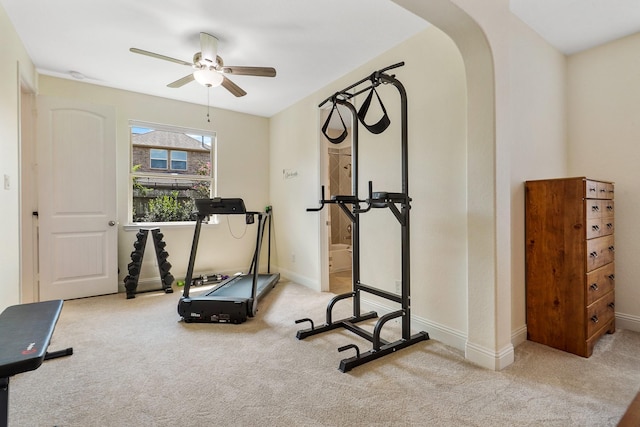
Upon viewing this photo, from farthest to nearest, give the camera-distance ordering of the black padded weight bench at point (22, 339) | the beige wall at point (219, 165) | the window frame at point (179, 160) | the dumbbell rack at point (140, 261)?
1. the window frame at point (179, 160)
2. the beige wall at point (219, 165)
3. the dumbbell rack at point (140, 261)
4. the black padded weight bench at point (22, 339)

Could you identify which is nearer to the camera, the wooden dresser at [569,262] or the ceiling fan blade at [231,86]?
the wooden dresser at [569,262]

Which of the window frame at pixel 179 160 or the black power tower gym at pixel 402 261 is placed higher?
the window frame at pixel 179 160

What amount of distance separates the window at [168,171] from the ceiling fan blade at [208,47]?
193 cm

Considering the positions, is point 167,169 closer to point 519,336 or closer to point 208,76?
point 208,76

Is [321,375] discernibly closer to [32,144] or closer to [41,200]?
[41,200]

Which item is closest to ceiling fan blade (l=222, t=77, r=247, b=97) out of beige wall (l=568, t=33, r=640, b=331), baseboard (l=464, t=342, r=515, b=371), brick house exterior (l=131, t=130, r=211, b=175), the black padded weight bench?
brick house exterior (l=131, t=130, r=211, b=175)

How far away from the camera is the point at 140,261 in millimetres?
3719

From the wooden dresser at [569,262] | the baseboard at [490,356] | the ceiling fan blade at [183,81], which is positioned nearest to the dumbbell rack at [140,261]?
the ceiling fan blade at [183,81]

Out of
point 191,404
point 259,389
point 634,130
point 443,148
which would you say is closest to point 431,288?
point 443,148

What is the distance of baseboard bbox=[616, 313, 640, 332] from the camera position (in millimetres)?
2551

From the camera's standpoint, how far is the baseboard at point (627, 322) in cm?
255

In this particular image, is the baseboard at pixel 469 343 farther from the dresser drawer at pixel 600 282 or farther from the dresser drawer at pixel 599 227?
the dresser drawer at pixel 599 227

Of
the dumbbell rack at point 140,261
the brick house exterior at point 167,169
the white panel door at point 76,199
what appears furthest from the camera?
the brick house exterior at point 167,169

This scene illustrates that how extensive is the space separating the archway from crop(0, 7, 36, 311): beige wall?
3.11 metres
